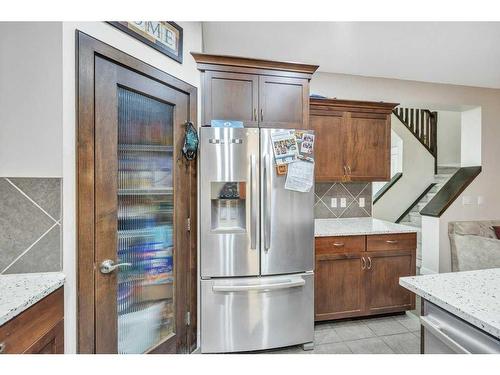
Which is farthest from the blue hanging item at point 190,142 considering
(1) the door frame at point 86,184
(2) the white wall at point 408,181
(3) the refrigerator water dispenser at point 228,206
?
(2) the white wall at point 408,181

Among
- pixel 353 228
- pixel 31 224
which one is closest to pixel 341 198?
pixel 353 228

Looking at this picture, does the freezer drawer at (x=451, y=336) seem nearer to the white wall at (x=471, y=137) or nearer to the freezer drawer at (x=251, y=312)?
the freezer drawer at (x=251, y=312)

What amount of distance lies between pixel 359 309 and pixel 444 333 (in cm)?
173

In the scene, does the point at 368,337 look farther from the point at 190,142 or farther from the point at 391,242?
the point at 190,142

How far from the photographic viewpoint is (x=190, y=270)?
6.59 ft

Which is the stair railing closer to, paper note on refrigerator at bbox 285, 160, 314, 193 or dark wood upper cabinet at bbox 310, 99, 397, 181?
dark wood upper cabinet at bbox 310, 99, 397, 181

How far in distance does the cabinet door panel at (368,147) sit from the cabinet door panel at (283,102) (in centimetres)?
99

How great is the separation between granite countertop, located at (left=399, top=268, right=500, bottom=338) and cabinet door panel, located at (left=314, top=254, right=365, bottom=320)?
4.16 feet

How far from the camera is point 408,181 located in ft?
16.9

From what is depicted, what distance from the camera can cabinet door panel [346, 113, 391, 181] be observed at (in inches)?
116

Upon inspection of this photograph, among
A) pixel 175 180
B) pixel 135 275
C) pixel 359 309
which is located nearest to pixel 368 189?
pixel 359 309

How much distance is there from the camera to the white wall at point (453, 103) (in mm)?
3281

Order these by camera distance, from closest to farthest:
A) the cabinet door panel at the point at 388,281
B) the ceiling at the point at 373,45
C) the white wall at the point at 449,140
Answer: the ceiling at the point at 373,45 → the cabinet door panel at the point at 388,281 → the white wall at the point at 449,140
